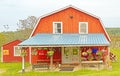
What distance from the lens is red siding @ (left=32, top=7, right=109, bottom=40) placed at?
116ft

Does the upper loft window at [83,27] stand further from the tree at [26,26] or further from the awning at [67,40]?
the tree at [26,26]

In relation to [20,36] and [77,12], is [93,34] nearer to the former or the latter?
[77,12]

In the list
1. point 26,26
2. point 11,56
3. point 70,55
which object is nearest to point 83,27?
point 70,55

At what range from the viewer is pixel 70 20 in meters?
35.5

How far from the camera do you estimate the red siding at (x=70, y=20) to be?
116 ft

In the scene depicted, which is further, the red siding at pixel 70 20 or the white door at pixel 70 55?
the red siding at pixel 70 20

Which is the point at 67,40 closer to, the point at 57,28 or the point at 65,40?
the point at 65,40

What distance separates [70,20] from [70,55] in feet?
12.7

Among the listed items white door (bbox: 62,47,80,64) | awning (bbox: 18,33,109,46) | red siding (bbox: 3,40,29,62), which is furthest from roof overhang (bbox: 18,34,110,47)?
red siding (bbox: 3,40,29,62)

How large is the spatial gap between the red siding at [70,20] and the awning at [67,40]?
797 millimetres

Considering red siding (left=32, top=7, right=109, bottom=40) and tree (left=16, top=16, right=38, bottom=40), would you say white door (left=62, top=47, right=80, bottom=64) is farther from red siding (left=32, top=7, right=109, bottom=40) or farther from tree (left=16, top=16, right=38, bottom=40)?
tree (left=16, top=16, right=38, bottom=40)

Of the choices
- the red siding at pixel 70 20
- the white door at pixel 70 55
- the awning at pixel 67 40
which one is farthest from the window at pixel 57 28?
the white door at pixel 70 55

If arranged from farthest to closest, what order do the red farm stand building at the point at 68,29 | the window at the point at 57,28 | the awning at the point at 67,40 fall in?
the window at the point at 57,28
the red farm stand building at the point at 68,29
the awning at the point at 67,40

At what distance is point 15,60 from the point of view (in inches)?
1569
